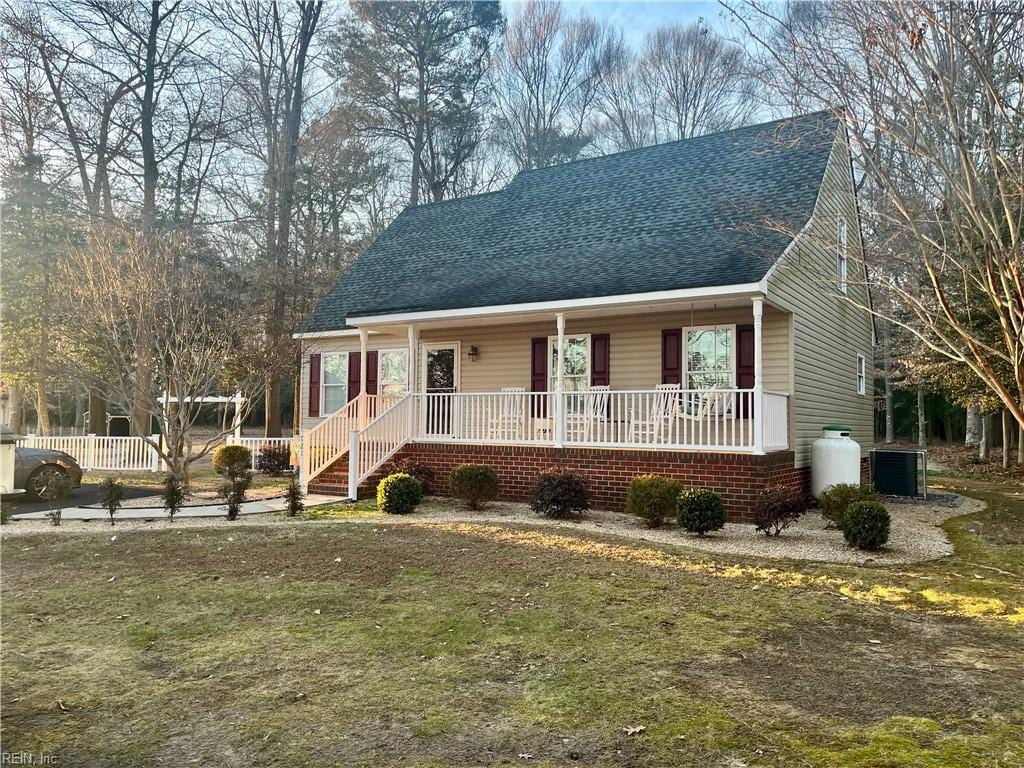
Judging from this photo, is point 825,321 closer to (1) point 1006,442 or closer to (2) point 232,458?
(1) point 1006,442

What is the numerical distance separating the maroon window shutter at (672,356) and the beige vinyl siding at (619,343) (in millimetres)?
120

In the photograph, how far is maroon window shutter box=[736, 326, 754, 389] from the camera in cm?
1129

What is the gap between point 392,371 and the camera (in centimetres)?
1627

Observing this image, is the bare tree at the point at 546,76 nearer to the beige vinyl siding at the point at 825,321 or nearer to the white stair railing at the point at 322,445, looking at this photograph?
the beige vinyl siding at the point at 825,321

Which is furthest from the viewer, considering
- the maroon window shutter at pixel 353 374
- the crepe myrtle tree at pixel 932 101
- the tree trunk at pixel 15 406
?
the tree trunk at pixel 15 406

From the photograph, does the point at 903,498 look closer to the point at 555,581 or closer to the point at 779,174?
the point at 779,174

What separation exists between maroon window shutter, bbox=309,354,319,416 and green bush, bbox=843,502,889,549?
13125mm

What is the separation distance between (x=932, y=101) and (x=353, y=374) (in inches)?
522

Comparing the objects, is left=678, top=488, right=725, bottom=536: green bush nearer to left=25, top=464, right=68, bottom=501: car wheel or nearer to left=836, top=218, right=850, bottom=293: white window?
left=836, top=218, right=850, bottom=293: white window

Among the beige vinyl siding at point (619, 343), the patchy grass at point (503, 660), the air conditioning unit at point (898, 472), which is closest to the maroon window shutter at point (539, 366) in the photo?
the beige vinyl siding at point (619, 343)

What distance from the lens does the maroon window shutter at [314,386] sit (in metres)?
17.2

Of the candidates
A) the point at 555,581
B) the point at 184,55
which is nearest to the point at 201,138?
the point at 184,55

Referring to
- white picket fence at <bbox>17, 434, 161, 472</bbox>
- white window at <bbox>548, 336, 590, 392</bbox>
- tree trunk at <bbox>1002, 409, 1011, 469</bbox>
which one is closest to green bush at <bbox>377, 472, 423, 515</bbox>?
white window at <bbox>548, 336, 590, 392</bbox>

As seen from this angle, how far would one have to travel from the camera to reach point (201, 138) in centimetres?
2211
